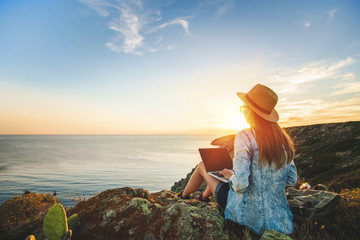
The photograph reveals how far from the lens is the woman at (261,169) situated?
111 inches

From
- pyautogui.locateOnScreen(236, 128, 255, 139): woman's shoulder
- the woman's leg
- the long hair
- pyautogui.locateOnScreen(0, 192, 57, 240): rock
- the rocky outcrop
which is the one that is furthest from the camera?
the rocky outcrop

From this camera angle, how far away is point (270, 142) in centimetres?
283

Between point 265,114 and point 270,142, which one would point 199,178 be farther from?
point 265,114

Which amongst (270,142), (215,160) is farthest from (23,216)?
(270,142)

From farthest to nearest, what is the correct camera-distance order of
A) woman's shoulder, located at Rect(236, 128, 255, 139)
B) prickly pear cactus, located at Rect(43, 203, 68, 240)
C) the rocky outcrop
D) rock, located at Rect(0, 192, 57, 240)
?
1. the rocky outcrop
2. rock, located at Rect(0, 192, 57, 240)
3. woman's shoulder, located at Rect(236, 128, 255, 139)
4. prickly pear cactus, located at Rect(43, 203, 68, 240)

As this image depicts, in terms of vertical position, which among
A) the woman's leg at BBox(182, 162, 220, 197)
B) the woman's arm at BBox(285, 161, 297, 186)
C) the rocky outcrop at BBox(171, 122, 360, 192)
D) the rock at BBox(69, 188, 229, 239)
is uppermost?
the woman's arm at BBox(285, 161, 297, 186)

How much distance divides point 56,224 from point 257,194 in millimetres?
2916

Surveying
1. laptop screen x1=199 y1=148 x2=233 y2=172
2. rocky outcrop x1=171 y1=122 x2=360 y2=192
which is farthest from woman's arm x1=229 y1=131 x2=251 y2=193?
rocky outcrop x1=171 y1=122 x2=360 y2=192

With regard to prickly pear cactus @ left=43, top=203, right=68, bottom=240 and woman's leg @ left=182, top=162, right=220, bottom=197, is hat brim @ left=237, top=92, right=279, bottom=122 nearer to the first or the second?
woman's leg @ left=182, top=162, right=220, bottom=197

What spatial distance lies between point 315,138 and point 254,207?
33.4m

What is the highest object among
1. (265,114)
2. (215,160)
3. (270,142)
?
(265,114)

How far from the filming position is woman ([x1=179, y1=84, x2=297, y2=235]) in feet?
9.23

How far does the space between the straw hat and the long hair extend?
9 centimetres

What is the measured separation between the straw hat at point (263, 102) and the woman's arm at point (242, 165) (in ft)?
1.49
